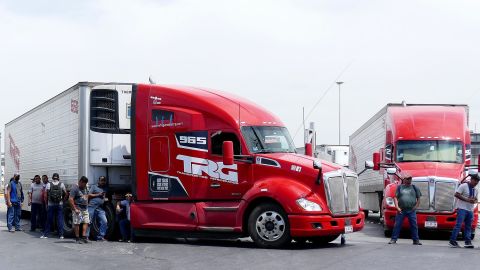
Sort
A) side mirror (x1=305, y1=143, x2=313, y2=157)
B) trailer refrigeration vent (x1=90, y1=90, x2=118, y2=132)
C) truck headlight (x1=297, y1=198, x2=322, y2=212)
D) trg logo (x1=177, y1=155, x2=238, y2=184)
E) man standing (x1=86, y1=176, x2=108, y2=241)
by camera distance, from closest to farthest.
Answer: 1. truck headlight (x1=297, y1=198, x2=322, y2=212)
2. trg logo (x1=177, y1=155, x2=238, y2=184)
3. man standing (x1=86, y1=176, x2=108, y2=241)
4. side mirror (x1=305, y1=143, x2=313, y2=157)
5. trailer refrigeration vent (x1=90, y1=90, x2=118, y2=132)

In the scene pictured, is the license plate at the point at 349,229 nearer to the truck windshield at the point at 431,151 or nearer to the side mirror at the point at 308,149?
the side mirror at the point at 308,149

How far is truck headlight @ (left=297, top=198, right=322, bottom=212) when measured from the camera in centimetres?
1354

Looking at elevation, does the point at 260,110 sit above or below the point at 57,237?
above

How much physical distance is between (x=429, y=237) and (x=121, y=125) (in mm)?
8322

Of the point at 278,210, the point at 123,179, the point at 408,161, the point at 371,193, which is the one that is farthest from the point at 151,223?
the point at 371,193

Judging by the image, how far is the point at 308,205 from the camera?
44.5 ft

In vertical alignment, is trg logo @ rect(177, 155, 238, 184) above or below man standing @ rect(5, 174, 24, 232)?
above

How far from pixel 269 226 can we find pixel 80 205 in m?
4.60

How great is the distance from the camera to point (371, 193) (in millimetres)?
24422

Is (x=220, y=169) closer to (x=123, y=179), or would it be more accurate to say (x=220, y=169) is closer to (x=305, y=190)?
(x=305, y=190)

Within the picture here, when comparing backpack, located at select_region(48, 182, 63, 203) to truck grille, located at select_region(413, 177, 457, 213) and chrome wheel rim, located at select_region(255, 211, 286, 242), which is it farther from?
truck grille, located at select_region(413, 177, 457, 213)

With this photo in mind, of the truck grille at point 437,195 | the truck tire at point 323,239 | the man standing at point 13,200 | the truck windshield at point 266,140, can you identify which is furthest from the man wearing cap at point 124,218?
the truck grille at point 437,195

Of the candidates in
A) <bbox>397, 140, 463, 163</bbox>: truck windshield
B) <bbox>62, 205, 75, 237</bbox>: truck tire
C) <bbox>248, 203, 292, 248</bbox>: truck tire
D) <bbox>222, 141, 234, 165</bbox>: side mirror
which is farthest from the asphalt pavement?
<bbox>397, 140, 463, 163</bbox>: truck windshield

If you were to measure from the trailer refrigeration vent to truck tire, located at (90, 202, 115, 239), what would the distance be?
5.88 feet
